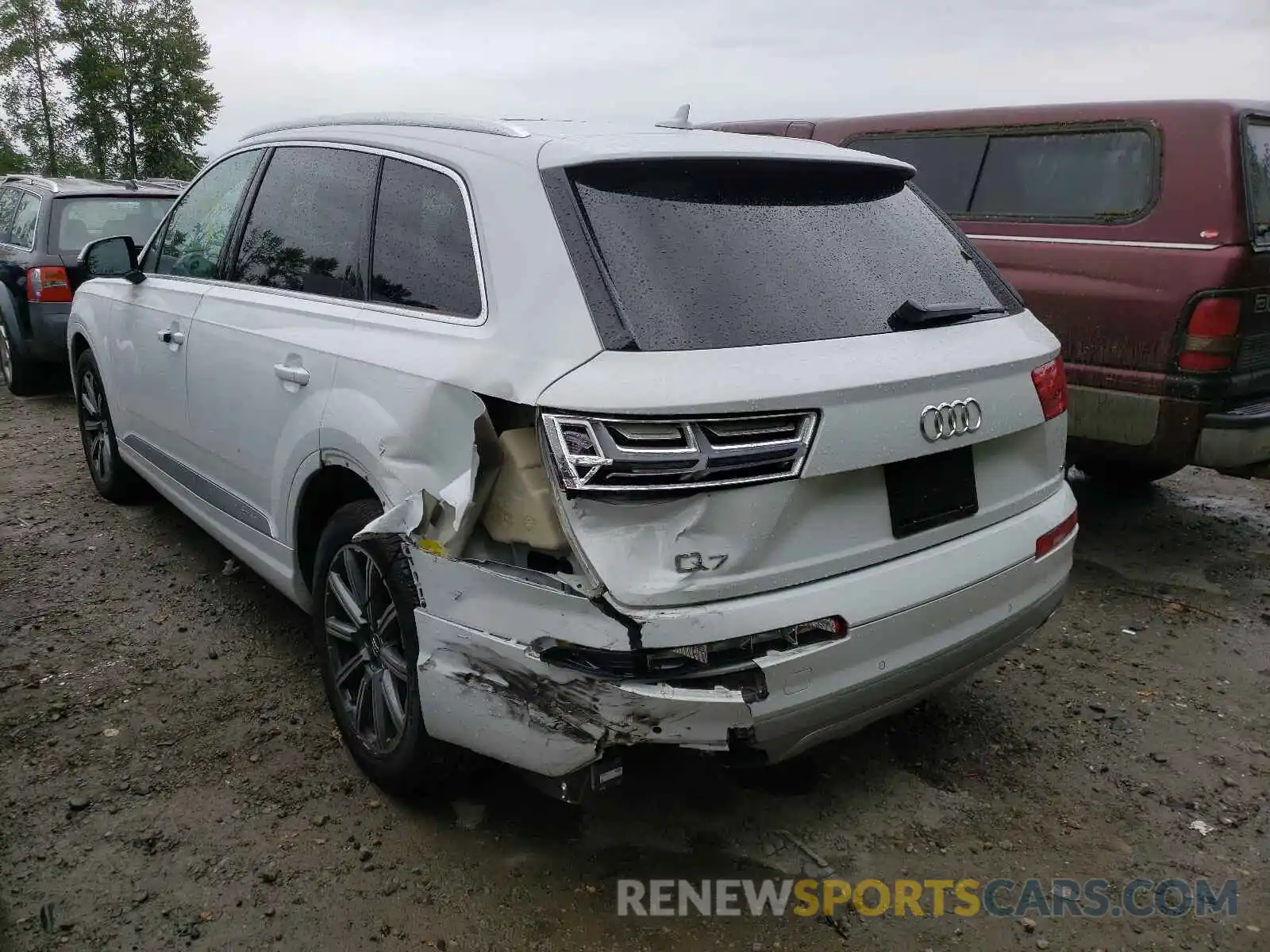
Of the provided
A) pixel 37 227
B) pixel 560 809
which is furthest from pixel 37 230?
pixel 560 809

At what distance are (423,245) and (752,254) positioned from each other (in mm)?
877

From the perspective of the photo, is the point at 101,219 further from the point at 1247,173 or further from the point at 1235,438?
the point at 1235,438

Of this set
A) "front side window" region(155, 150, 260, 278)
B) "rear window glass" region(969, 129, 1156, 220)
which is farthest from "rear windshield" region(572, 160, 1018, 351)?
"rear window glass" region(969, 129, 1156, 220)

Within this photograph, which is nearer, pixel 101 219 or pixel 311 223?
pixel 311 223

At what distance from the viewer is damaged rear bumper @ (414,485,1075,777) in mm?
2082

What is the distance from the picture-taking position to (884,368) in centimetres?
230

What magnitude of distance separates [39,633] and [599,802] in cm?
242

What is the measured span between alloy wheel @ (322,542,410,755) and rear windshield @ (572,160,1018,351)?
997 mm

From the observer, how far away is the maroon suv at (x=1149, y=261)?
430cm

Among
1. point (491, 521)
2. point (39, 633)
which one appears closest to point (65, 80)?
point (39, 633)

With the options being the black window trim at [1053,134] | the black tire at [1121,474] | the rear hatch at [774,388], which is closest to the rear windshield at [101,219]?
the black window trim at [1053,134]

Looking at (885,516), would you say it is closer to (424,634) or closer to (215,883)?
(424,634)

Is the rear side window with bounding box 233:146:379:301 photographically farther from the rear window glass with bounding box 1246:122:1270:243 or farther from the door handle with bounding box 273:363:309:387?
the rear window glass with bounding box 1246:122:1270:243

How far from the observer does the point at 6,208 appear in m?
8.98
